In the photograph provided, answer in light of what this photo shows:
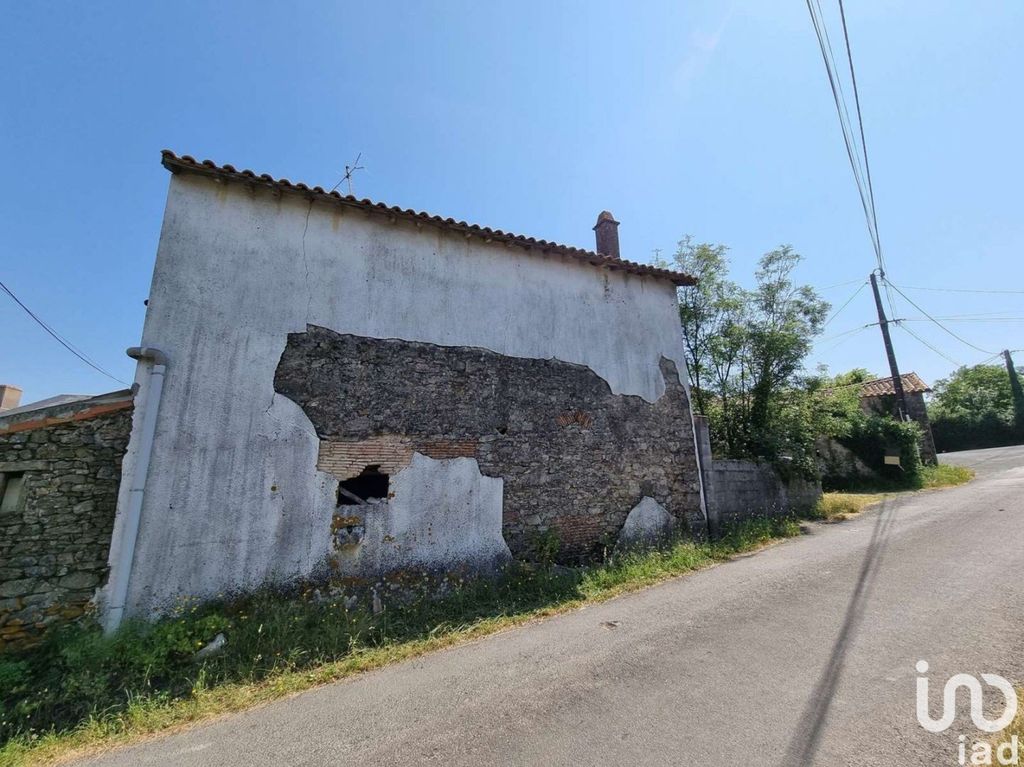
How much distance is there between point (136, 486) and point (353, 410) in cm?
247

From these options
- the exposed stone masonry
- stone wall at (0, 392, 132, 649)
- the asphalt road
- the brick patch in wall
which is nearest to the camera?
the asphalt road

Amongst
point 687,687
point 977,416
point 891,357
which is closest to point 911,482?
point 891,357

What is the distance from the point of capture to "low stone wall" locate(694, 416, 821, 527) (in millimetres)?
8992

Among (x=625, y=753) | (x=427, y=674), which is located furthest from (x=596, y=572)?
(x=625, y=753)

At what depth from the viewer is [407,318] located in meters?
6.71

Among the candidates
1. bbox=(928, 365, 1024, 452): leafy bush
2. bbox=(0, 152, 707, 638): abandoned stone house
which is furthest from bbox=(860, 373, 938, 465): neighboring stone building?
bbox=(928, 365, 1024, 452): leafy bush

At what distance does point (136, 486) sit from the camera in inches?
190

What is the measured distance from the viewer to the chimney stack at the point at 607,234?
1031 cm

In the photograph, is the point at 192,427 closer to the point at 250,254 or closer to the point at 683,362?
the point at 250,254

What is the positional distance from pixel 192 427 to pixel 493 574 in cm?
448

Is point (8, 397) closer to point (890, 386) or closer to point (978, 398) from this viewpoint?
point (890, 386)

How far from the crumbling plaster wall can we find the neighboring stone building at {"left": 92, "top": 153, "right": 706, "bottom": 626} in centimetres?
2

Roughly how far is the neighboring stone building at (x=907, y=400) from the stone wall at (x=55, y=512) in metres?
23.3

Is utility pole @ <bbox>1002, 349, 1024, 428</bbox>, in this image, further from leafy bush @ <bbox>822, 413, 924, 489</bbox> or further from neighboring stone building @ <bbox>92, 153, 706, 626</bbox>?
neighboring stone building @ <bbox>92, 153, 706, 626</bbox>
